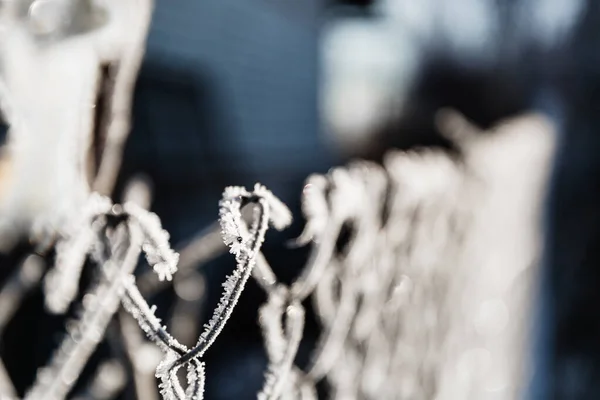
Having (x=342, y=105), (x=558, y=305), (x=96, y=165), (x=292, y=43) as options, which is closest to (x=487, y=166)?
(x=558, y=305)

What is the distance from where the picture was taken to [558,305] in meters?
2.10

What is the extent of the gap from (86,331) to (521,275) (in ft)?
4.93

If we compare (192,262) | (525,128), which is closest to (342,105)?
(525,128)

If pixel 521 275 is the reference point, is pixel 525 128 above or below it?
above

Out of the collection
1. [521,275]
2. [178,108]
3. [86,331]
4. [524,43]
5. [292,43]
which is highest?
[524,43]

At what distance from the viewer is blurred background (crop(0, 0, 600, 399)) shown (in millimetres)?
2109

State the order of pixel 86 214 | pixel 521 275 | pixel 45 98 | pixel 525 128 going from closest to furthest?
pixel 86 214 < pixel 45 98 < pixel 521 275 < pixel 525 128

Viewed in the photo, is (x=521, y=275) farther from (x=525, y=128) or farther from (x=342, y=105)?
(x=342, y=105)

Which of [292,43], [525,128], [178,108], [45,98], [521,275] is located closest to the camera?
[45,98]

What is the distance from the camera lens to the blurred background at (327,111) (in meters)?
2.11

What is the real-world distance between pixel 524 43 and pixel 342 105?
1.49 m

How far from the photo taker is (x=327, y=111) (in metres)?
5.05

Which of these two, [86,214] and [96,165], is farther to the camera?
[96,165]

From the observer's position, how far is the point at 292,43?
466 centimetres
